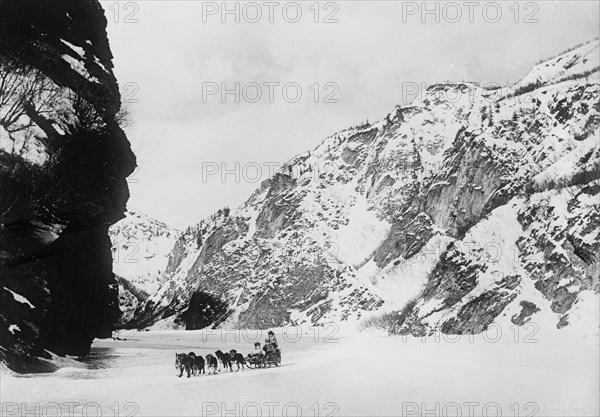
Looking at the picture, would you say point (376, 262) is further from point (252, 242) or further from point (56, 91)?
point (56, 91)

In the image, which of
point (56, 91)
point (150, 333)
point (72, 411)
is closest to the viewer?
point (72, 411)

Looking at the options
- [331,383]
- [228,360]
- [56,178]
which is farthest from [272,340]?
[56,178]

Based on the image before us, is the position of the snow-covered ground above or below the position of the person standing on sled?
below

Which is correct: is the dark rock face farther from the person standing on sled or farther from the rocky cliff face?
the rocky cliff face

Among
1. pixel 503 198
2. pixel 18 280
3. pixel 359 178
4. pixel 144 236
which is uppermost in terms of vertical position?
pixel 359 178

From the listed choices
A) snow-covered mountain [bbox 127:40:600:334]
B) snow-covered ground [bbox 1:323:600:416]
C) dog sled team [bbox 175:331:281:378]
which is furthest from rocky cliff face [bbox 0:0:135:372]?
snow-covered mountain [bbox 127:40:600:334]

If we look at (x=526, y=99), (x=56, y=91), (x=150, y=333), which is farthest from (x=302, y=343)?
(x=526, y=99)

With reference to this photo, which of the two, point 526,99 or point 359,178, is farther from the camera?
point 359,178

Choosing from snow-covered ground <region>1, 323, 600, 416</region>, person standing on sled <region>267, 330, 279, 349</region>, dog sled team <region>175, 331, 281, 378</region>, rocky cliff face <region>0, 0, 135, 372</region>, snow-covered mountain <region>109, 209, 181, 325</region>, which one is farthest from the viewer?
snow-covered mountain <region>109, 209, 181, 325</region>
